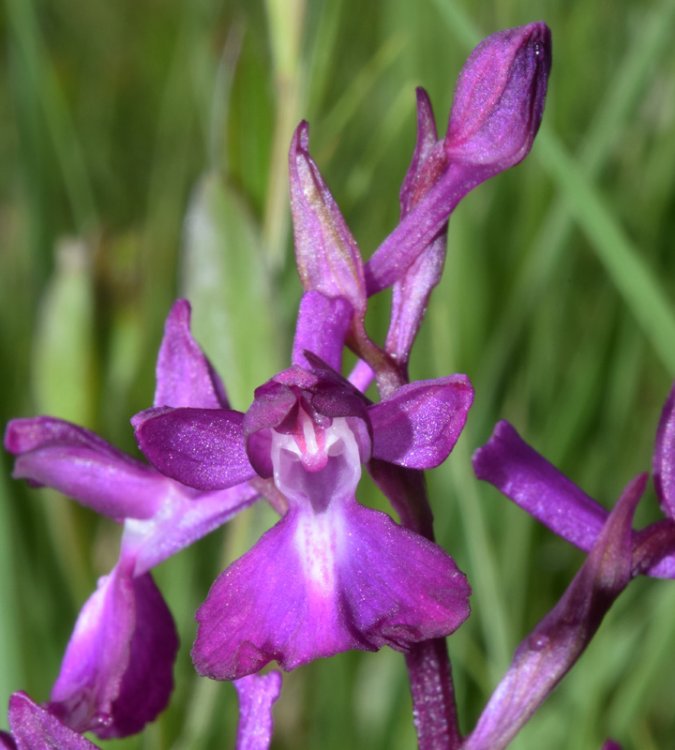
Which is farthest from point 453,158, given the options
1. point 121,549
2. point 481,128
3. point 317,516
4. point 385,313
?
point 385,313

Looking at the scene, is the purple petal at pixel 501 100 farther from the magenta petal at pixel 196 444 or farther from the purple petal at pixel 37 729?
the purple petal at pixel 37 729

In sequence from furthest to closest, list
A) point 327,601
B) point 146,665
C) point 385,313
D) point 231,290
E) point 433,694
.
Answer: point 385,313, point 231,290, point 146,665, point 433,694, point 327,601

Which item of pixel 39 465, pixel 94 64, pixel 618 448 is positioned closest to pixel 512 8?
pixel 618 448

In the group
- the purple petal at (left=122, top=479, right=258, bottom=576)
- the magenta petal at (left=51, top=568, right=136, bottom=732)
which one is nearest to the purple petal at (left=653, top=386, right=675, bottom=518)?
the purple petal at (left=122, top=479, right=258, bottom=576)

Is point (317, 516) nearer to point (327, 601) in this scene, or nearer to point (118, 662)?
point (327, 601)

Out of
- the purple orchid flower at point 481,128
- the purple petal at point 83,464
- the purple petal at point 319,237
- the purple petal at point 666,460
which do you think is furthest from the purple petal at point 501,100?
the purple petal at point 83,464

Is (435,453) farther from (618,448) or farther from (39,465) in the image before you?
(618,448)
